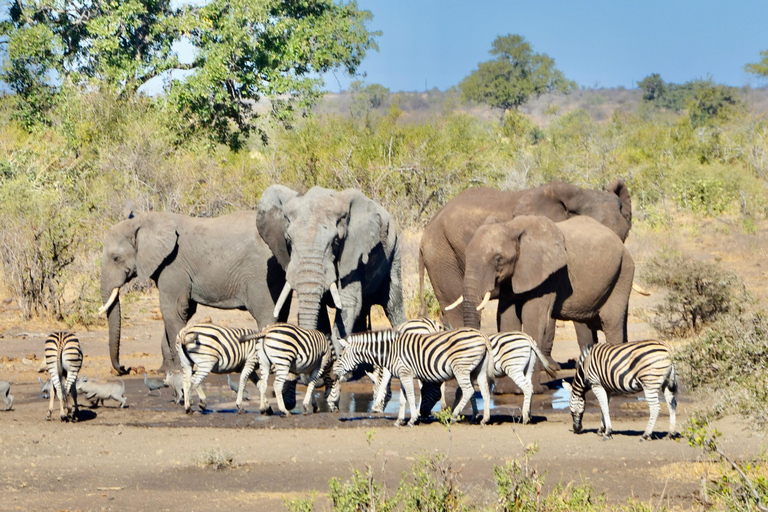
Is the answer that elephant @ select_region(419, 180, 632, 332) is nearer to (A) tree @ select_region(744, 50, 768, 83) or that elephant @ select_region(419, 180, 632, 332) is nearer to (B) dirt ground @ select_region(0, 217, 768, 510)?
(B) dirt ground @ select_region(0, 217, 768, 510)

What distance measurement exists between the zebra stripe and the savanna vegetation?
7284mm

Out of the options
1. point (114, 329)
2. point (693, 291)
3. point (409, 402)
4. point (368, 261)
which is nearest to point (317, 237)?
point (368, 261)

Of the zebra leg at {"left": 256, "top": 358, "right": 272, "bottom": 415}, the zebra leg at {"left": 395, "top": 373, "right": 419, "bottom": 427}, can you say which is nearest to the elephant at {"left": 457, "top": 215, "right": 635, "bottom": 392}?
the zebra leg at {"left": 395, "top": 373, "right": 419, "bottom": 427}

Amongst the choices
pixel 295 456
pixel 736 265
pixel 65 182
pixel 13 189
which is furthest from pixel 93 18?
pixel 295 456

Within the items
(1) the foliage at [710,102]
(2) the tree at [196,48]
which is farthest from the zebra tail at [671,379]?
(1) the foliage at [710,102]

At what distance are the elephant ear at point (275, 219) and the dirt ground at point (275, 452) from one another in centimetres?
186

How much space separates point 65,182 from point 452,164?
9704 mm

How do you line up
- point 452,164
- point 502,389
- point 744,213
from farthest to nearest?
point 744,213
point 452,164
point 502,389

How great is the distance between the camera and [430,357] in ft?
33.6

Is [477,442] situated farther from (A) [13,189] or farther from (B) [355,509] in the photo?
(A) [13,189]

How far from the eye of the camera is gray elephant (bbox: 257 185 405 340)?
1187cm

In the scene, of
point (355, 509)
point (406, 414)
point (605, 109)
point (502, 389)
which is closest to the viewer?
point (355, 509)

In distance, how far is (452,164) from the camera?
26812 millimetres

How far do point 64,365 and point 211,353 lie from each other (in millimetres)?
1484
